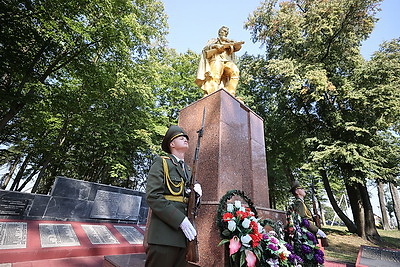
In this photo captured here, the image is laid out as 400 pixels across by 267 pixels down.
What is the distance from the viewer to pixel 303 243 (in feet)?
13.6

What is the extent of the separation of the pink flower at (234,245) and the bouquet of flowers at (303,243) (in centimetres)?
203

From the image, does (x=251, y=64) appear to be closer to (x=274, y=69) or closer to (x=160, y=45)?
(x=274, y=69)

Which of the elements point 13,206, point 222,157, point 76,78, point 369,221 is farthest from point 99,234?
point 369,221

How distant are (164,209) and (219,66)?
4.64m

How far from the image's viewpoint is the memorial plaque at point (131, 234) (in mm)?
5638

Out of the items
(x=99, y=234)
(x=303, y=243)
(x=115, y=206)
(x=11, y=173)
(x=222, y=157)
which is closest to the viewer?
(x=222, y=157)

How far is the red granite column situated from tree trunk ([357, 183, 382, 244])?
11.8 metres

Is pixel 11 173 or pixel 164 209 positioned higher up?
pixel 11 173

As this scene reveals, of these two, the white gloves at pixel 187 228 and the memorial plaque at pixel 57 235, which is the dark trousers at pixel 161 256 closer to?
the white gloves at pixel 187 228

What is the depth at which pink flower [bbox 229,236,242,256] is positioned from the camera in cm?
255

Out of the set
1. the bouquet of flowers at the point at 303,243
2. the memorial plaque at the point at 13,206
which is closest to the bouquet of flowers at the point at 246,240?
the bouquet of flowers at the point at 303,243

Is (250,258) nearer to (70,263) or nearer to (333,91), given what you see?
(70,263)

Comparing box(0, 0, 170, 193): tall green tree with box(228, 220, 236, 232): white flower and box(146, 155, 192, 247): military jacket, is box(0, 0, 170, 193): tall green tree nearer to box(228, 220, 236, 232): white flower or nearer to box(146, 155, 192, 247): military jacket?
box(146, 155, 192, 247): military jacket

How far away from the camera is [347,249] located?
1038 centimetres
